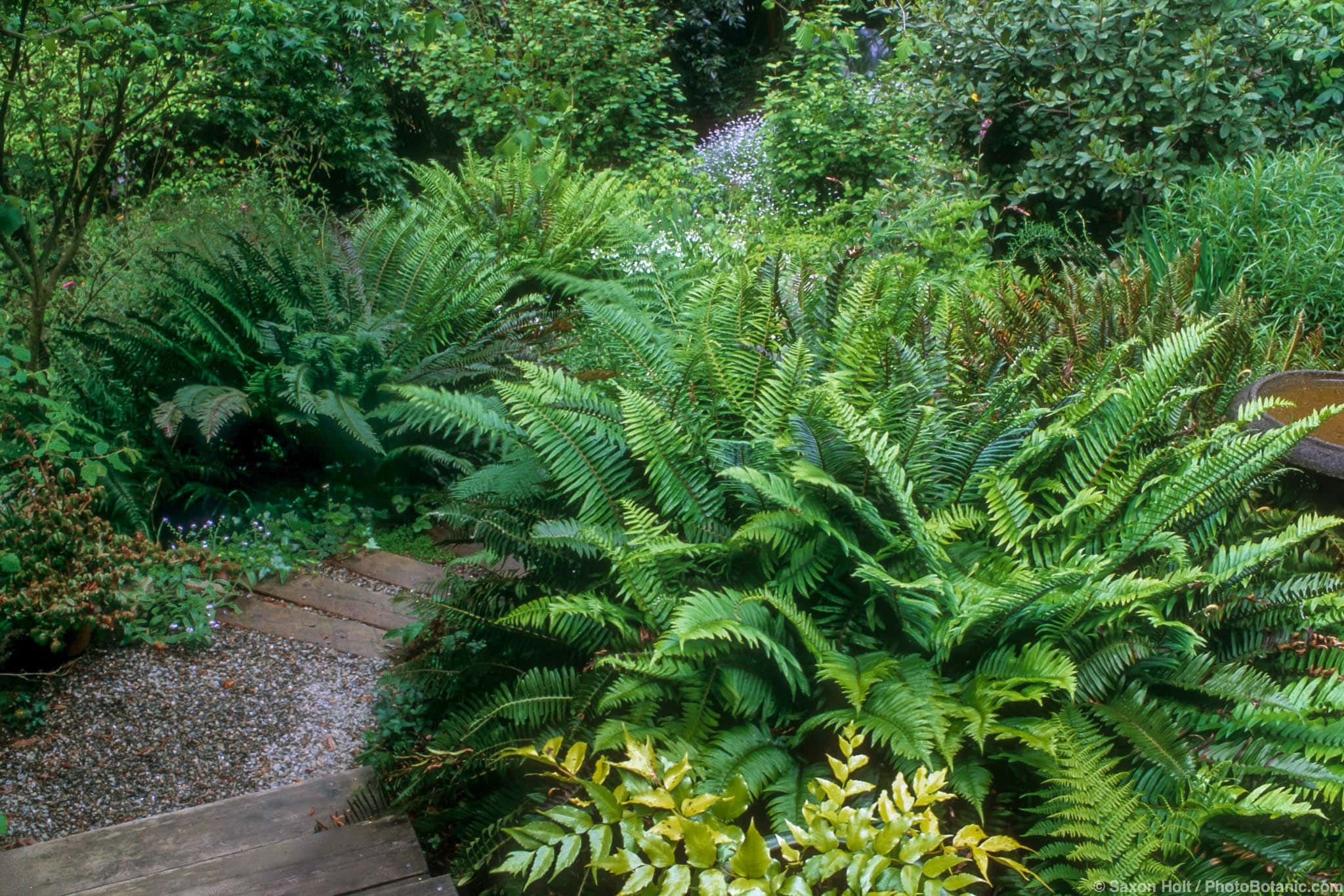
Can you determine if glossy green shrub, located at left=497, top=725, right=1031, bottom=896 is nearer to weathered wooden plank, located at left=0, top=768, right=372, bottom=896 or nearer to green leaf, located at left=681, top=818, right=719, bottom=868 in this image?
green leaf, located at left=681, top=818, right=719, bottom=868

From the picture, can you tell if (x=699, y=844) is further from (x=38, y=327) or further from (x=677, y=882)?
(x=38, y=327)

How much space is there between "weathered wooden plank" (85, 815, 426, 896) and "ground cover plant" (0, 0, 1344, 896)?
17 cm

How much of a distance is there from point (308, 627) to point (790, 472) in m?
2.40

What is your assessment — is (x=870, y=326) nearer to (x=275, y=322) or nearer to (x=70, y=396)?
(x=275, y=322)

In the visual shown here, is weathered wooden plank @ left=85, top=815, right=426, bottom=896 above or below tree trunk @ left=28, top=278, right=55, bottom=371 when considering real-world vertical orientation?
below

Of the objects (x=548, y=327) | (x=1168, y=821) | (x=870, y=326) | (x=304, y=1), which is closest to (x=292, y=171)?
(x=304, y=1)

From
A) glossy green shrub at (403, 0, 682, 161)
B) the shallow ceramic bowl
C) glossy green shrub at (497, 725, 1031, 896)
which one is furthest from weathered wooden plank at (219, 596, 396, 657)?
glossy green shrub at (403, 0, 682, 161)

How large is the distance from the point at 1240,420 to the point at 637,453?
5.40 ft

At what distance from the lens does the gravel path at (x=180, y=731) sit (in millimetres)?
3178

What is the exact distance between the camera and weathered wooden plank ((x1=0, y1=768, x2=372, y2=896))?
2.46m

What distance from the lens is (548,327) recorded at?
18.5 feet

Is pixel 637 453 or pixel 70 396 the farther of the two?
pixel 70 396

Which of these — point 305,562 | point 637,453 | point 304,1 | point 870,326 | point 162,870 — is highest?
point 304,1

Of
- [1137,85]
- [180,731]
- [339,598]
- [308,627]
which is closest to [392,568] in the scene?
[339,598]
